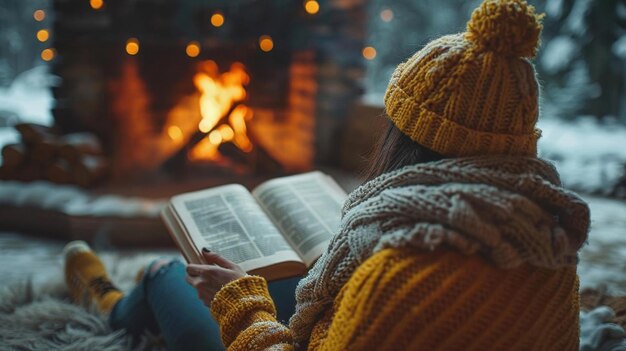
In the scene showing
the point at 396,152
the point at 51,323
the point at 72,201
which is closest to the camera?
the point at 396,152

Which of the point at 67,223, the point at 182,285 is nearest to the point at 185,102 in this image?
the point at 67,223

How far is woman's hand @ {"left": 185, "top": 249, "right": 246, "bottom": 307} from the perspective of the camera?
92 centimetres

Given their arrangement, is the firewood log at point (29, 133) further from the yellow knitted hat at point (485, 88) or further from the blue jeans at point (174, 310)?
the yellow knitted hat at point (485, 88)

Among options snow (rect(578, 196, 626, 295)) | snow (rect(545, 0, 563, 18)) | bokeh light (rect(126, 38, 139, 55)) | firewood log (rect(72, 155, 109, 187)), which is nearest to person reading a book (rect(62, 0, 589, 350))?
snow (rect(578, 196, 626, 295))

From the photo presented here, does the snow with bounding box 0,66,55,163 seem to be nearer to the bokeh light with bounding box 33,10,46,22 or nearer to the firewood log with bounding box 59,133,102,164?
the bokeh light with bounding box 33,10,46,22

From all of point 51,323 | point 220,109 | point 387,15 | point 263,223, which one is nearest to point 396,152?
point 263,223

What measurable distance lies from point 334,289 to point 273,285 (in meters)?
0.46

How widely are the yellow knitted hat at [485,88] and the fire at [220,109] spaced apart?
1.88 m

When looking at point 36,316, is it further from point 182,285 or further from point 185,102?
point 185,102

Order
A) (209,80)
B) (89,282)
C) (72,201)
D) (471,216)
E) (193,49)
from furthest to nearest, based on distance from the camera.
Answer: (209,80) → (193,49) → (72,201) → (89,282) → (471,216)

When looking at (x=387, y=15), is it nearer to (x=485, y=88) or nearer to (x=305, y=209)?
(x=305, y=209)

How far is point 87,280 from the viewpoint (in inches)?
62.5

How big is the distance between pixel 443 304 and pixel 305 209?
65 centimetres

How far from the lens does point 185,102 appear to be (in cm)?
261
